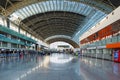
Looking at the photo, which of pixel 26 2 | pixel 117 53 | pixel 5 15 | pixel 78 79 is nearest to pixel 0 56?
pixel 5 15

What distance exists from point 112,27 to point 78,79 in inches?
1127

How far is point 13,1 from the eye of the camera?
45.9 m

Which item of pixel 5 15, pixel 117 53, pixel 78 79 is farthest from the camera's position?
pixel 5 15

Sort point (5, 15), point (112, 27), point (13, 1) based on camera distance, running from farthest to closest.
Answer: point (5, 15) → point (13, 1) → point (112, 27)

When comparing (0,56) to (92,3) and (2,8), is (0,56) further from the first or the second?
A: (92,3)

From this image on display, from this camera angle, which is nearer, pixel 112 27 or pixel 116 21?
pixel 116 21

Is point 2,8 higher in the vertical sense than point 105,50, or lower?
higher

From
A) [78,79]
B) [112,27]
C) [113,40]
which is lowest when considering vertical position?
[78,79]

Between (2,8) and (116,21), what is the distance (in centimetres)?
2502

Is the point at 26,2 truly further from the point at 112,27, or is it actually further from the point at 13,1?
the point at 112,27

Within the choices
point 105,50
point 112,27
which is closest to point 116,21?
point 112,27

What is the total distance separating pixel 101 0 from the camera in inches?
1722

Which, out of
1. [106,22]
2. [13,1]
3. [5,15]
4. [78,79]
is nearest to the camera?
[78,79]

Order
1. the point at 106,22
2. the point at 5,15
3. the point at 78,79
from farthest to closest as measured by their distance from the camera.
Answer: the point at 5,15
the point at 106,22
the point at 78,79
